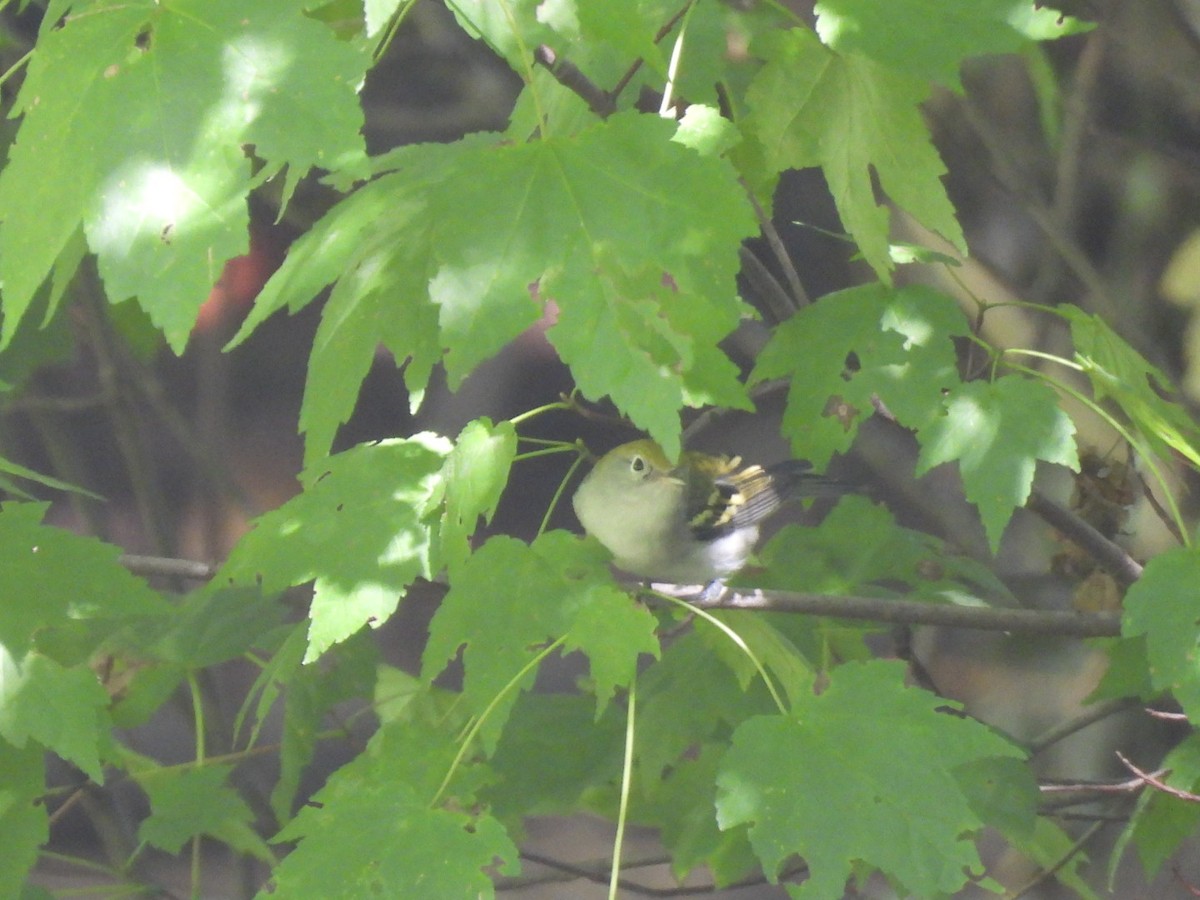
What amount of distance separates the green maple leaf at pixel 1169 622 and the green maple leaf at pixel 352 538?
29.9 inches

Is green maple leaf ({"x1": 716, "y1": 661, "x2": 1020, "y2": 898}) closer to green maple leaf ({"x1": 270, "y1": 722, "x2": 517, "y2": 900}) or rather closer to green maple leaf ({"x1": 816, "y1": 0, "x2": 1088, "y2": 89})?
green maple leaf ({"x1": 270, "y1": 722, "x2": 517, "y2": 900})

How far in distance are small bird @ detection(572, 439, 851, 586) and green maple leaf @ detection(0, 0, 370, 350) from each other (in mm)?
1084

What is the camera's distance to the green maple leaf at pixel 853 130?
55.2 inches

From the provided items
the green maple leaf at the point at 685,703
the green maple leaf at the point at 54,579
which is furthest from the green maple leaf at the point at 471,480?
the green maple leaf at the point at 685,703

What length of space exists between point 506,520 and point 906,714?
2.31m

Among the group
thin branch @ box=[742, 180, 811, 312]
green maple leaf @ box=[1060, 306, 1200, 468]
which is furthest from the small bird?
green maple leaf @ box=[1060, 306, 1200, 468]

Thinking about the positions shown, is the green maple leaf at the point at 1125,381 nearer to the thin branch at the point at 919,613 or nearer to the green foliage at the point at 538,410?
the green foliage at the point at 538,410

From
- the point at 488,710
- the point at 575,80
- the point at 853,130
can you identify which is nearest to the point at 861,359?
the point at 853,130

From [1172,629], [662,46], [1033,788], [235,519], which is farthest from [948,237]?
[235,519]

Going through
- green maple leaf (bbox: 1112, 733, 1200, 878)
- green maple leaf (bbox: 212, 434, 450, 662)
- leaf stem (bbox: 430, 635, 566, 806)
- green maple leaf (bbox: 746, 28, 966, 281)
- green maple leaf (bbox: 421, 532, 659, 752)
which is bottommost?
green maple leaf (bbox: 1112, 733, 1200, 878)

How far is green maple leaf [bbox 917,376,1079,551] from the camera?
4.86 ft

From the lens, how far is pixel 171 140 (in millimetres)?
1028

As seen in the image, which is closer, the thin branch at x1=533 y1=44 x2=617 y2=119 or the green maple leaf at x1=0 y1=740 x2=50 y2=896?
the thin branch at x1=533 y1=44 x2=617 y2=119

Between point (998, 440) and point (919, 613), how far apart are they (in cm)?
22
